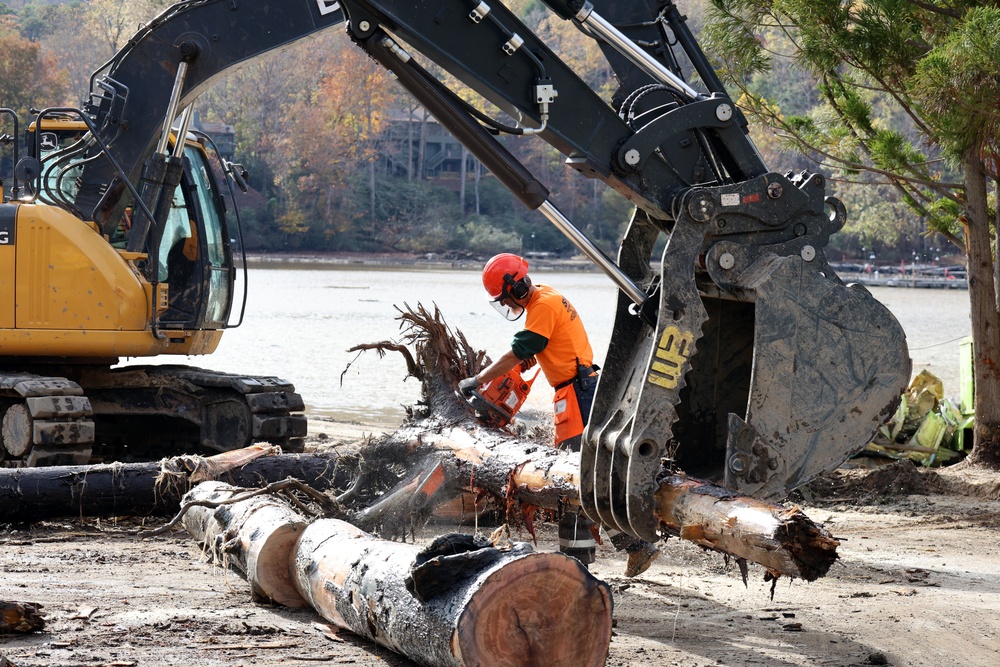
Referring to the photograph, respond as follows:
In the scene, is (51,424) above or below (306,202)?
below

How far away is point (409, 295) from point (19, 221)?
31.2m

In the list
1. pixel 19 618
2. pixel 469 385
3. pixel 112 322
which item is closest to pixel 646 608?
pixel 469 385

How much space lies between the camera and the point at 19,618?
4945mm

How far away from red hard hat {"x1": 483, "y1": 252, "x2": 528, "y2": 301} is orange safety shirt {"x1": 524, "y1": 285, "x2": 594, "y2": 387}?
0.48 feet

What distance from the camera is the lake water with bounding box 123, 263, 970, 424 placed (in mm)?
17453

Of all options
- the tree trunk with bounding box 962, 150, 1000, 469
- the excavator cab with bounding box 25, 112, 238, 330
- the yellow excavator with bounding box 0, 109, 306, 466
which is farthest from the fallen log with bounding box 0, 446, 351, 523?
the tree trunk with bounding box 962, 150, 1000, 469

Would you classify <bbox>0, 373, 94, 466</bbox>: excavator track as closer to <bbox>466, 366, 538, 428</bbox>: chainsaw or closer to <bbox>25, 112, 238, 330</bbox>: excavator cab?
<bbox>25, 112, 238, 330</bbox>: excavator cab

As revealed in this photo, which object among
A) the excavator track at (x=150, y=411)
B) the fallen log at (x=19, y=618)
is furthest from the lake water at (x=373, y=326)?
the fallen log at (x=19, y=618)

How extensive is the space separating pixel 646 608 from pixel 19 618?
2.84 metres

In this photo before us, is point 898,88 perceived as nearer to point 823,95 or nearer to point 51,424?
point 823,95

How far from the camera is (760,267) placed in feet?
16.4

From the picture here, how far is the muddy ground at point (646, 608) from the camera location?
5008mm

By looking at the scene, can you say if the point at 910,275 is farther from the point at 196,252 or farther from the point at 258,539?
the point at 258,539

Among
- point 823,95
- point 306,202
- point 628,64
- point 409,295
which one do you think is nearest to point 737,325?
point 628,64
